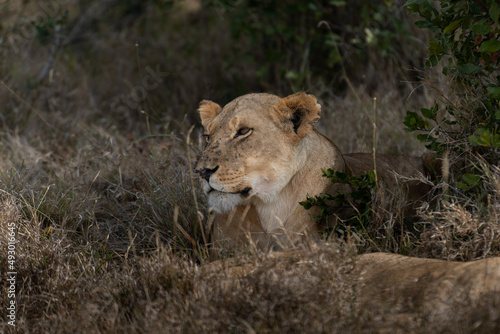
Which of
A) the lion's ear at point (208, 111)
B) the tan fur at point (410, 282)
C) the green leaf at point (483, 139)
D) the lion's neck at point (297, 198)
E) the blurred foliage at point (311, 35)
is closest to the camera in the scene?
the tan fur at point (410, 282)

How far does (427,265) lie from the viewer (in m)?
2.29

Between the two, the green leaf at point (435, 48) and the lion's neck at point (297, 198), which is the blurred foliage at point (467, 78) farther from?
the lion's neck at point (297, 198)

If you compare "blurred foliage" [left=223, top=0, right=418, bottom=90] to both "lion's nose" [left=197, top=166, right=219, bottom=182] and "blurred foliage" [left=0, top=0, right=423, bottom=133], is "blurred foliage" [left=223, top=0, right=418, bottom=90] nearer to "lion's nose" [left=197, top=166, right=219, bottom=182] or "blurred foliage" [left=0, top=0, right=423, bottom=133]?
"blurred foliage" [left=0, top=0, right=423, bottom=133]

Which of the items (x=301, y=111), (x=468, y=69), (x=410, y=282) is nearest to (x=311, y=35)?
(x=468, y=69)

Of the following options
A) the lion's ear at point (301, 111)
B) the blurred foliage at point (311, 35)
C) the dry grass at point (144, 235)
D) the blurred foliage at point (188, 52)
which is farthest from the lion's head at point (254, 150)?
the blurred foliage at point (311, 35)

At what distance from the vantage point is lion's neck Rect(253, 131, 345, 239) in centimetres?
303

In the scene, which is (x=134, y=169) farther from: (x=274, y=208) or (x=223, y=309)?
(x=223, y=309)

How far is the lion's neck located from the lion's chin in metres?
0.18

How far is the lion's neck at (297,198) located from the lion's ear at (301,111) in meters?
0.10

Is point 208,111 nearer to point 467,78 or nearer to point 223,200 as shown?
point 223,200

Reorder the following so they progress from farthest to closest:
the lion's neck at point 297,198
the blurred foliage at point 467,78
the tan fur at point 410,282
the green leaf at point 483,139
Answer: the lion's neck at point 297,198 < the blurred foliage at point 467,78 < the green leaf at point 483,139 < the tan fur at point 410,282

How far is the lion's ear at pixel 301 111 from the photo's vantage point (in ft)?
9.64

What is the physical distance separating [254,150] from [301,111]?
33 centimetres

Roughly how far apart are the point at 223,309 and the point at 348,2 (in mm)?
5490
